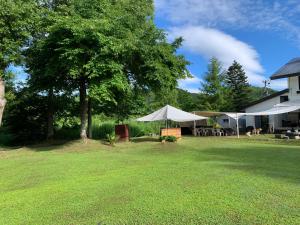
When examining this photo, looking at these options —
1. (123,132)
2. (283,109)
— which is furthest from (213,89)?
(123,132)

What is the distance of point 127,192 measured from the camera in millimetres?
6332

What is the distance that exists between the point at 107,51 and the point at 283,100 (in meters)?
20.0

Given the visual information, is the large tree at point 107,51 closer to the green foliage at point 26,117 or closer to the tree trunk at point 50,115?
the tree trunk at point 50,115

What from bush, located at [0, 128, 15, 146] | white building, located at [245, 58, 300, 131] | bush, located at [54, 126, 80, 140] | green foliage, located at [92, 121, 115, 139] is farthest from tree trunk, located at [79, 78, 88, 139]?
white building, located at [245, 58, 300, 131]

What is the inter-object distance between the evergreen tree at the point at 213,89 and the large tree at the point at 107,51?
19.9 meters

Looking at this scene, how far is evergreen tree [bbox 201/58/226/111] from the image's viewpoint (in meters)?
38.0

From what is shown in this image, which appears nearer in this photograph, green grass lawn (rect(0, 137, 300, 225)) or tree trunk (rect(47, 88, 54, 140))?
green grass lawn (rect(0, 137, 300, 225))

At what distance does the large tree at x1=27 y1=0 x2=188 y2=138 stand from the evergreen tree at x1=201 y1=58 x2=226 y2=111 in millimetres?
19877

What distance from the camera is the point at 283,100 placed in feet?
91.1

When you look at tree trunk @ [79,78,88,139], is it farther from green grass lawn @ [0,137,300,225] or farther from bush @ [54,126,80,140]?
green grass lawn @ [0,137,300,225]

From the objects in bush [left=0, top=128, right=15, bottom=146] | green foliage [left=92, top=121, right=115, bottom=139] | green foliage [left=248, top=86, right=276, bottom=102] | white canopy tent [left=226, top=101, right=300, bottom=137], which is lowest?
bush [left=0, top=128, right=15, bottom=146]

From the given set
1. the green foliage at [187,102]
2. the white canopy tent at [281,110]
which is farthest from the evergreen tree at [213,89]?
the white canopy tent at [281,110]

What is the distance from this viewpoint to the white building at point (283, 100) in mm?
25547

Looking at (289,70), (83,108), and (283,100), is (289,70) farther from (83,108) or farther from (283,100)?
(83,108)
